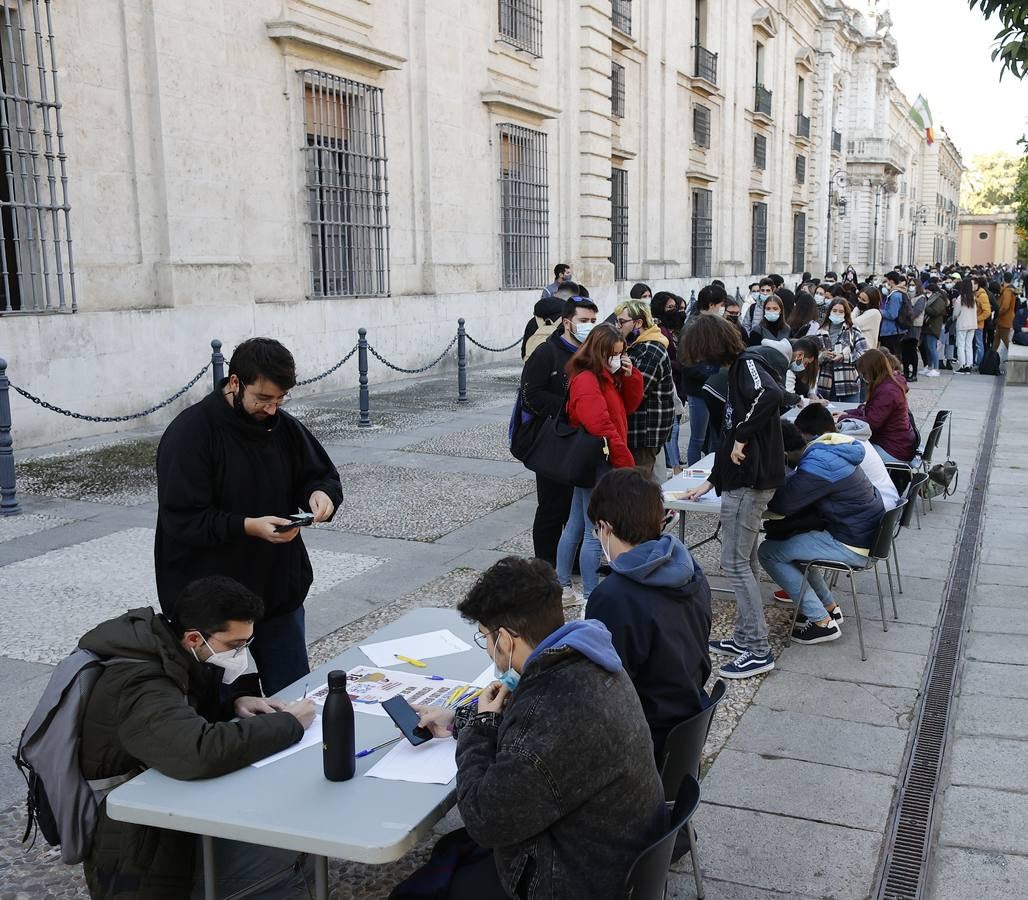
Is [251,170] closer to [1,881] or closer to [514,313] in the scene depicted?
[514,313]

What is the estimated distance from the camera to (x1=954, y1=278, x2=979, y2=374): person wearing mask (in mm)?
18453

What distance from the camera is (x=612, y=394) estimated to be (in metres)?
5.93

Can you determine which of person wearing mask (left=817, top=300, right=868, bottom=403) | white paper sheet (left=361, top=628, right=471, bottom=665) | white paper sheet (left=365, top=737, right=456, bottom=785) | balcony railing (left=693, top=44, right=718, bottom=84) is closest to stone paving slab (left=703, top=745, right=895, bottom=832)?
white paper sheet (left=361, top=628, right=471, bottom=665)

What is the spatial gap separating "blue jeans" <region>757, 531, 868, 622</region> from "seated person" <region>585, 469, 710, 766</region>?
2.25 meters

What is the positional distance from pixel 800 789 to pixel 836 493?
193 centimetres

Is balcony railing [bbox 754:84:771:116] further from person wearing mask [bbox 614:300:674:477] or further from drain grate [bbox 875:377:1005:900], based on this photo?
person wearing mask [bbox 614:300:674:477]

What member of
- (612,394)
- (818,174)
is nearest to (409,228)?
(612,394)

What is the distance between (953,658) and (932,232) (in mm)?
80109

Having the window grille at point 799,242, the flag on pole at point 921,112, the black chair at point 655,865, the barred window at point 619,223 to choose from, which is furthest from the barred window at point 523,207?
the flag on pole at point 921,112

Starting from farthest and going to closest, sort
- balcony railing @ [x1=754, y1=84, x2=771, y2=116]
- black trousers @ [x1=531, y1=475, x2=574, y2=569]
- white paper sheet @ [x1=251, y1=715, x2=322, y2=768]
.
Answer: balcony railing @ [x1=754, y1=84, x2=771, y2=116]
black trousers @ [x1=531, y1=475, x2=574, y2=569]
white paper sheet @ [x1=251, y1=715, x2=322, y2=768]

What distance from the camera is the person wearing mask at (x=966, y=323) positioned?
18453mm

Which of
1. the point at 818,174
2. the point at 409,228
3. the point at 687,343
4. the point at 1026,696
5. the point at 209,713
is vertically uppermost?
the point at 818,174

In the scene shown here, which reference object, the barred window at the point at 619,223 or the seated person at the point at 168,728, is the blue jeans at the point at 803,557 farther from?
the barred window at the point at 619,223

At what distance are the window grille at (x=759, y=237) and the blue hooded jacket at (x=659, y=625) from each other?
106ft
